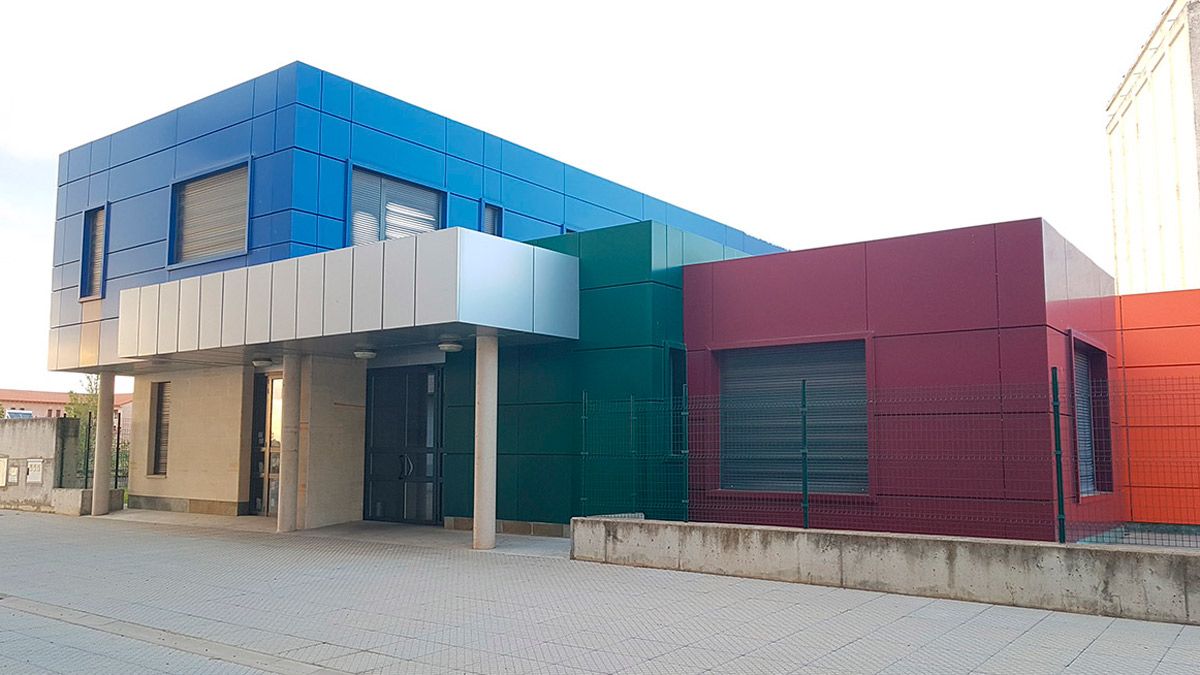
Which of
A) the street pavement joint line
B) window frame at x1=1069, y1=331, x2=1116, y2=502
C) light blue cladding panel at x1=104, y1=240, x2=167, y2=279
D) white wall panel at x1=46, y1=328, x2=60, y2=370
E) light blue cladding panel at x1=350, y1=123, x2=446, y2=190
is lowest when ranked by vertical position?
the street pavement joint line

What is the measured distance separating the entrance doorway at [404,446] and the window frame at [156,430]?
21.3 ft

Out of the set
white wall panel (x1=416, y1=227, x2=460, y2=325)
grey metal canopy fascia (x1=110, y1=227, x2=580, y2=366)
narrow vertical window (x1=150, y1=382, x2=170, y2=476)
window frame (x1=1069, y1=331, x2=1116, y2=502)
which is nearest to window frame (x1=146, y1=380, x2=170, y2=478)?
narrow vertical window (x1=150, y1=382, x2=170, y2=476)

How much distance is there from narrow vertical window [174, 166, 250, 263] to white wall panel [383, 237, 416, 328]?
5991mm

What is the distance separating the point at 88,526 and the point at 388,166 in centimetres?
956

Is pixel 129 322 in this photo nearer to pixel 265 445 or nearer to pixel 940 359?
pixel 265 445

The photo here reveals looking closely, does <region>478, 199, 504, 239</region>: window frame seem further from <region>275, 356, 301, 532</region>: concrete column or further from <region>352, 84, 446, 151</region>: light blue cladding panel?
<region>275, 356, 301, 532</region>: concrete column

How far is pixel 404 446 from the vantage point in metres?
18.7

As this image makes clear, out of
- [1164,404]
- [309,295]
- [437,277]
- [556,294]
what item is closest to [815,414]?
[556,294]

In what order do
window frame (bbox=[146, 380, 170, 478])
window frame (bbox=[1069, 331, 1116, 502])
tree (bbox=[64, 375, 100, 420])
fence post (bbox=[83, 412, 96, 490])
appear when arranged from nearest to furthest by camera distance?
window frame (bbox=[1069, 331, 1116, 502]) → window frame (bbox=[146, 380, 170, 478]) → fence post (bbox=[83, 412, 96, 490]) → tree (bbox=[64, 375, 100, 420])

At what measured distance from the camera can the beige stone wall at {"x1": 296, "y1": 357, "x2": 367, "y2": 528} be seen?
1805 cm

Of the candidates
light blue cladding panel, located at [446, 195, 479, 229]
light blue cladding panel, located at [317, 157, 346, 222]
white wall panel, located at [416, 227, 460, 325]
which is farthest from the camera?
light blue cladding panel, located at [446, 195, 479, 229]

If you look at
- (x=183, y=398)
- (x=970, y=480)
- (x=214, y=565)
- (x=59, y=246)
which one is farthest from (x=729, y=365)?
(x=59, y=246)

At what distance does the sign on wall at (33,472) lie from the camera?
2377 centimetres

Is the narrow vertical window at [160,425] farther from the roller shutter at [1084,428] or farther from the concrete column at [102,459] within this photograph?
the roller shutter at [1084,428]
